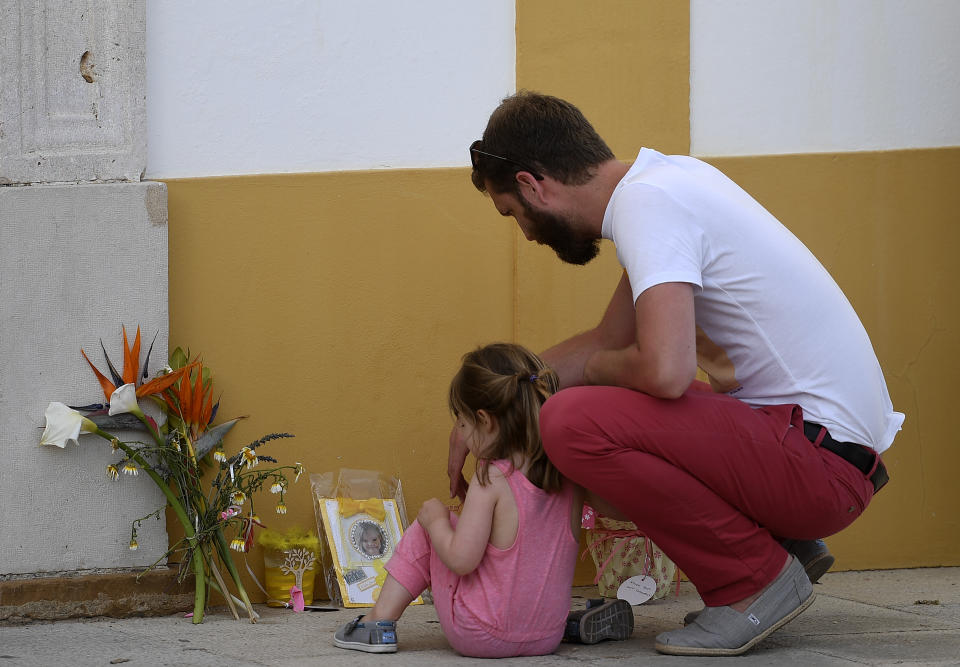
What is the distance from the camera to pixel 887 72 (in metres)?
3.78

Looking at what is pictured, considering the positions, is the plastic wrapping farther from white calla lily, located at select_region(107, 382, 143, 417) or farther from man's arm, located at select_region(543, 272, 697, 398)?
man's arm, located at select_region(543, 272, 697, 398)

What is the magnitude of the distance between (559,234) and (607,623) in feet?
3.07

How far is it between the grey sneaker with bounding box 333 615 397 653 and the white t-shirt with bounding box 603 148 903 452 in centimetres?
98

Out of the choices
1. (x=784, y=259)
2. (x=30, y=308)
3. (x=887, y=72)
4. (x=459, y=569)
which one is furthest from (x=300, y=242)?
(x=887, y=72)

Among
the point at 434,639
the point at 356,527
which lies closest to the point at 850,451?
the point at 434,639

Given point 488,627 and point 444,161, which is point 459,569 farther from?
point 444,161

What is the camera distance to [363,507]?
3.37m

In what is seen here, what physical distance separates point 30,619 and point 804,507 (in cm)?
198

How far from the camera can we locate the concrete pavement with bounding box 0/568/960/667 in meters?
2.55

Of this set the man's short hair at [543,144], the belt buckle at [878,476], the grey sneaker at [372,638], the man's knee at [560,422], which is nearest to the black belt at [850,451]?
the belt buckle at [878,476]

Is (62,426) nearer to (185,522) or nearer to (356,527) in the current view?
(185,522)

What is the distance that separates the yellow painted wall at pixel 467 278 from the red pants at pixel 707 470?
0.99m

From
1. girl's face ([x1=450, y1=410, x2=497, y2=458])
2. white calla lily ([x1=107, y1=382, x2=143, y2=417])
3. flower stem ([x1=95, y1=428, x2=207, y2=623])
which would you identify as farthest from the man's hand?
white calla lily ([x1=107, y1=382, x2=143, y2=417])

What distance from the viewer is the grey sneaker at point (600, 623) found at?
2.75m
